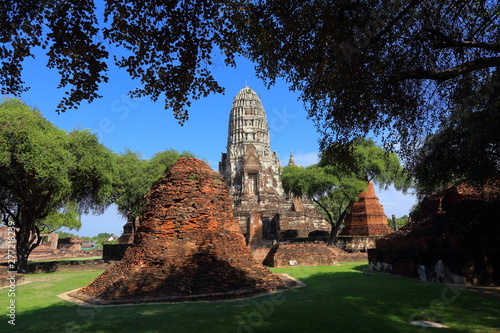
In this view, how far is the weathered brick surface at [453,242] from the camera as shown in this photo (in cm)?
970

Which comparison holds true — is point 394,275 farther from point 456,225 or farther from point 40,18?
point 40,18

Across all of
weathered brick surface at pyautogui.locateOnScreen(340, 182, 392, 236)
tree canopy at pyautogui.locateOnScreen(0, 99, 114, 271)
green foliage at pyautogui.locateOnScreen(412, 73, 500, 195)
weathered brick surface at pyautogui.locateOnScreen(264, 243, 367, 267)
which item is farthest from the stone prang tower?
green foliage at pyautogui.locateOnScreen(412, 73, 500, 195)

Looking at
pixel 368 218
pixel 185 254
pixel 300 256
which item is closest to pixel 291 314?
pixel 185 254

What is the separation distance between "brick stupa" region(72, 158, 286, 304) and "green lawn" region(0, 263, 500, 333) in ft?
3.22

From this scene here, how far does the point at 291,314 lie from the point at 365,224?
2707 centimetres

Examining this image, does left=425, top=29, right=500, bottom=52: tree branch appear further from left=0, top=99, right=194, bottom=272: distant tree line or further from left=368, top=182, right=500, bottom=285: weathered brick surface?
left=0, top=99, right=194, bottom=272: distant tree line

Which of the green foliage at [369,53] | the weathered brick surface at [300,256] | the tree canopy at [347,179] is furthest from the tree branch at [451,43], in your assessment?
the tree canopy at [347,179]

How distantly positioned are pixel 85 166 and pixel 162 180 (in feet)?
35.1

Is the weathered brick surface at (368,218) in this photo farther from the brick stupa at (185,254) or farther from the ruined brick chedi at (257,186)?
the brick stupa at (185,254)

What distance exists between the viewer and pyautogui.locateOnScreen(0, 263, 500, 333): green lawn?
17.6 feet

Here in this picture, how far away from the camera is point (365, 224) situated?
31.0 m

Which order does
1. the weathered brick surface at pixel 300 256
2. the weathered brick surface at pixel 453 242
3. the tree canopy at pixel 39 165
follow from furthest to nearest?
the weathered brick surface at pixel 300 256 → the tree canopy at pixel 39 165 → the weathered brick surface at pixel 453 242

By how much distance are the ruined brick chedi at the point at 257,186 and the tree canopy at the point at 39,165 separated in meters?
14.9

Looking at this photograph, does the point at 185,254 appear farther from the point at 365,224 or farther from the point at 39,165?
the point at 365,224
